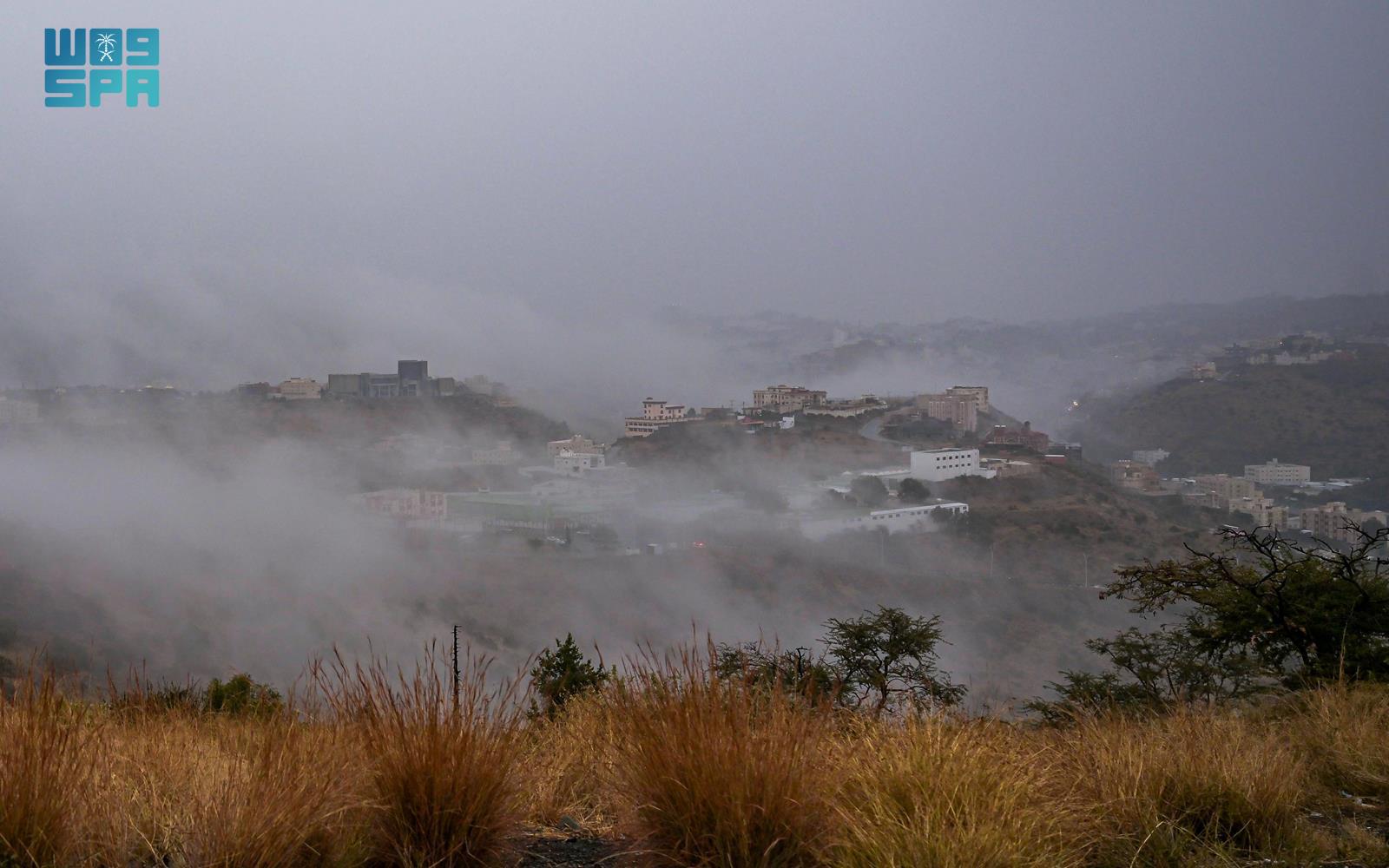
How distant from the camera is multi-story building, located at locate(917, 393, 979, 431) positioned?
411 feet

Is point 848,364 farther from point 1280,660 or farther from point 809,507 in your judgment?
point 1280,660

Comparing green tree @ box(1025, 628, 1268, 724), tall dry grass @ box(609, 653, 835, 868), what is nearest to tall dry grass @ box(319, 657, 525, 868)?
tall dry grass @ box(609, 653, 835, 868)

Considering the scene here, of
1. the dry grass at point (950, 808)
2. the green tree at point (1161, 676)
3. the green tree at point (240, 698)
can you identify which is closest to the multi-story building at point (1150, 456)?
the green tree at point (1161, 676)

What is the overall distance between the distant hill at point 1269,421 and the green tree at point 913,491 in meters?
23.8

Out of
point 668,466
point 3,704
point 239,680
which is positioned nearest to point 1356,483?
point 668,466

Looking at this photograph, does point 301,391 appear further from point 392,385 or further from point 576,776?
point 576,776

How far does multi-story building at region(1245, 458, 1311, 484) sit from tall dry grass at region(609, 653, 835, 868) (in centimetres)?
9012

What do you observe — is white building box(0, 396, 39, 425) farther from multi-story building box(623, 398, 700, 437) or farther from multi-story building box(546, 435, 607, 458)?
multi-story building box(623, 398, 700, 437)

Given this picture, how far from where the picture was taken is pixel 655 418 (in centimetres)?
14075

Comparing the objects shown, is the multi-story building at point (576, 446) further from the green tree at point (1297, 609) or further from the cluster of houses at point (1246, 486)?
the green tree at point (1297, 609)

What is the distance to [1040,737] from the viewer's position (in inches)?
184

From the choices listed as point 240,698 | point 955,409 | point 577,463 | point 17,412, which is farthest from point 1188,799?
point 17,412

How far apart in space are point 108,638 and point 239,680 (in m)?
78.0

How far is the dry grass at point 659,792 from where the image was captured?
269 centimetres
